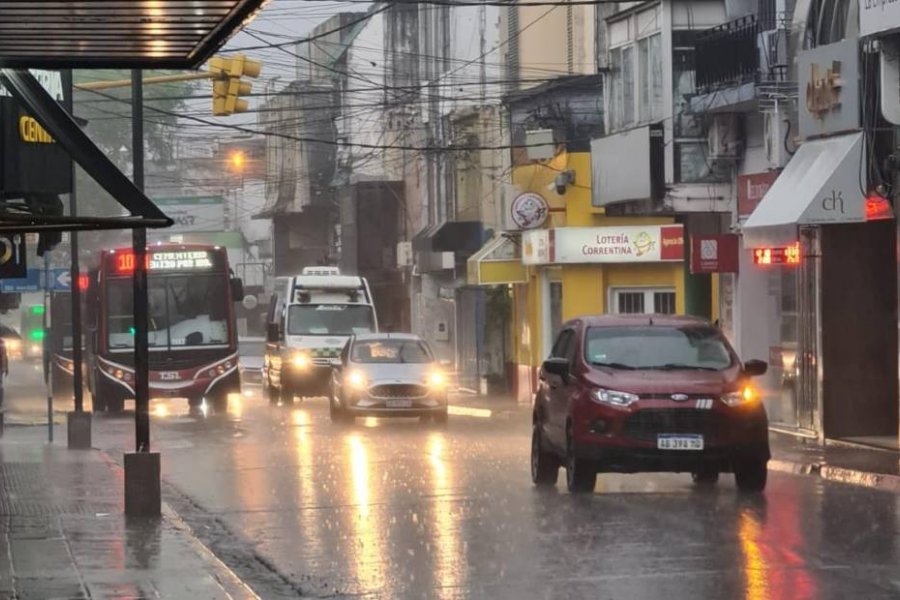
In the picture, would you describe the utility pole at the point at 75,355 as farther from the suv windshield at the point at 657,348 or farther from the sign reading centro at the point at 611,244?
the sign reading centro at the point at 611,244

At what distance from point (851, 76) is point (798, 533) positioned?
10398 mm

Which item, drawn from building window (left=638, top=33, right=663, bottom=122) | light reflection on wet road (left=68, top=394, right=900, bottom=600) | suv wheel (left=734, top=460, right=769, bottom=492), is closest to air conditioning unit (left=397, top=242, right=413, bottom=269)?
building window (left=638, top=33, right=663, bottom=122)

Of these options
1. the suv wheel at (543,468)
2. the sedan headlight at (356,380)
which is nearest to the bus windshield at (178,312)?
the sedan headlight at (356,380)

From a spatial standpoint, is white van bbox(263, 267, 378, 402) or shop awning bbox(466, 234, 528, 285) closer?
white van bbox(263, 267, 378, 402)

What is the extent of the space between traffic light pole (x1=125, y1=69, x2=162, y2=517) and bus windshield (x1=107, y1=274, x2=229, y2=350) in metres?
20.9

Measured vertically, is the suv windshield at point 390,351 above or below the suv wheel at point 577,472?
above

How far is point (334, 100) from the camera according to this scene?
75125 millimetres

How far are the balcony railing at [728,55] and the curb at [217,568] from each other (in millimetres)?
14836

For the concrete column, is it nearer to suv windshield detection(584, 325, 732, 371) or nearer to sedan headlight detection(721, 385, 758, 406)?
suv windshield detection(584, 325, 732, 371)

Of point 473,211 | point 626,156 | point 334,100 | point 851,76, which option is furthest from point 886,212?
point 334,100

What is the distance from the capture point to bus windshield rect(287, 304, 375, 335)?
44062 millimetres

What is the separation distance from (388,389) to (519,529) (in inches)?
680

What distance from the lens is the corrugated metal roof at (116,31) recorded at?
29.5ft

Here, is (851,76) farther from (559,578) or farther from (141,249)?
(559,578)
